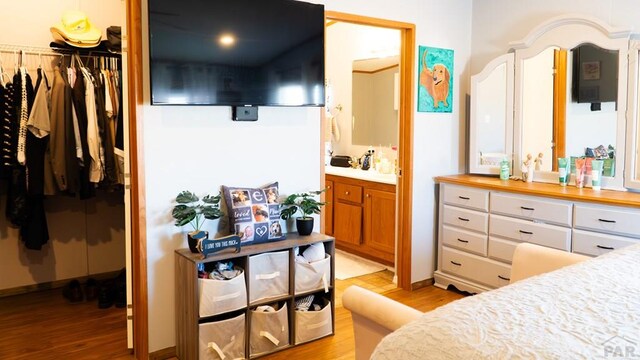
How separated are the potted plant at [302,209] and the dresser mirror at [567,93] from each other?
171cm

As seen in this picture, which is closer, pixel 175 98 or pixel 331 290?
pixel 175 98

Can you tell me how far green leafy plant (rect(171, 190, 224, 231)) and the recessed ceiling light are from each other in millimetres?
835

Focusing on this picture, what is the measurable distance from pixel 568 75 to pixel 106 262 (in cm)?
380

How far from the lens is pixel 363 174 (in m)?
4.88

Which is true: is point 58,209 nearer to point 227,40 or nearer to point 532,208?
point 227,40

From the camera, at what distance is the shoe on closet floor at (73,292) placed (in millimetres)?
3777

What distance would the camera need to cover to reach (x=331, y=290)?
10.5 feet

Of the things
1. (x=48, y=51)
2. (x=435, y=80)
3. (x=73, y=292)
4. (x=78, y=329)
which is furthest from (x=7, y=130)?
(x=435, y=80)

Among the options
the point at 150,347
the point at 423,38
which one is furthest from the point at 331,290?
the point at 423,38

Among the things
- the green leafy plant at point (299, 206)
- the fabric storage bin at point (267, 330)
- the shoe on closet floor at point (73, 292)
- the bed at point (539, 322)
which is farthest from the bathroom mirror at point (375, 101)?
the bed at point (539, 322)

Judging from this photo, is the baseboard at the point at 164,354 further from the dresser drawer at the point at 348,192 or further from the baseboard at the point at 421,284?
the dresser drawer at the point at 348,192

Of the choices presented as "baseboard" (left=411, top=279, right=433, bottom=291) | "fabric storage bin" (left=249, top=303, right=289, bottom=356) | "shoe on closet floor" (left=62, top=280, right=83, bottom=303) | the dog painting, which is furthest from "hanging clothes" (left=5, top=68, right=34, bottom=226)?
"baseboard" (left=411, top=279, right=433, bottom=291)

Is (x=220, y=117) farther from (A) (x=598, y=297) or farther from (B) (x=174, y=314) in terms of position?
(A) (x=598, y=297)

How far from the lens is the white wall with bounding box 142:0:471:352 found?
2801mm
